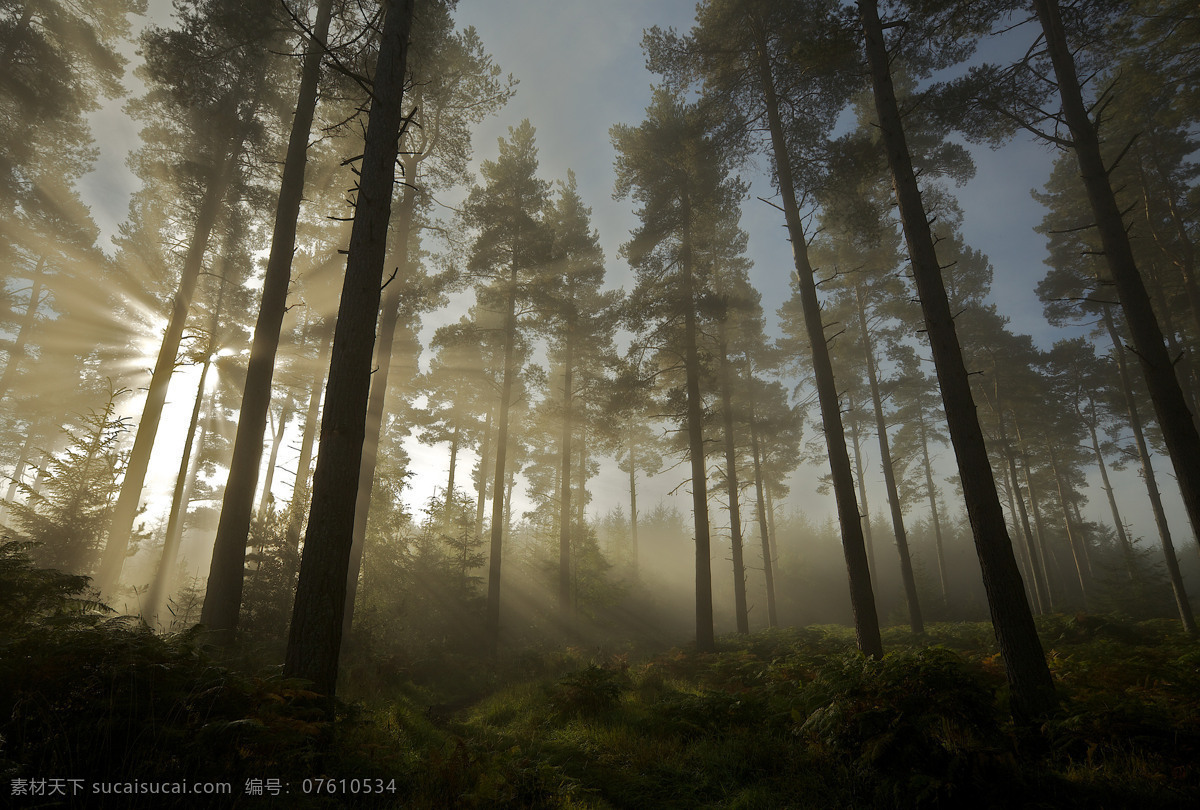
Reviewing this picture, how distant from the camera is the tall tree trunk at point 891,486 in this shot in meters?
16.5

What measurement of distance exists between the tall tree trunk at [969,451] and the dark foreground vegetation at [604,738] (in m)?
0.43

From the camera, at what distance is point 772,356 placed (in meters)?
26.1

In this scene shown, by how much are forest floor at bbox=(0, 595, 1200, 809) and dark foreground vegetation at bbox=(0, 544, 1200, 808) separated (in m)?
0.02

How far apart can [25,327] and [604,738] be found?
102 feet

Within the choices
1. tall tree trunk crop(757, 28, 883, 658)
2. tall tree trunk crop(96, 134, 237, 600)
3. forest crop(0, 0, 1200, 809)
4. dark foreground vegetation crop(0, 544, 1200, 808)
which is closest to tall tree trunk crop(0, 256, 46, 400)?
forest crop(0, 0, 1200, 809)

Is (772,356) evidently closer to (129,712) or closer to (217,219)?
(217,219)

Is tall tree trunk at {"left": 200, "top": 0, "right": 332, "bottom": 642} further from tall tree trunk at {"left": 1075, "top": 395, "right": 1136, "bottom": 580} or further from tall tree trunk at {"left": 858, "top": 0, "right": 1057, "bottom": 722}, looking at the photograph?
tall tree trunk at {"left": 1075, "top": 395, "right": 1136, "bottom": 580}

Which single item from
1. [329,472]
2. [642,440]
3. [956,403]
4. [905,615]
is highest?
[642,440]

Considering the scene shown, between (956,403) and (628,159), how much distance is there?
44.1ft

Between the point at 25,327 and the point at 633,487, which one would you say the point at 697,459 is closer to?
the point at 633,487

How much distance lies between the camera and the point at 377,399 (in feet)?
41.9

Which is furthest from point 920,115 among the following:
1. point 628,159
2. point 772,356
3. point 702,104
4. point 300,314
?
point 300,314

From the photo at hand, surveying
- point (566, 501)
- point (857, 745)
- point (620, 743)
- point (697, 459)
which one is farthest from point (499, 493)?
point (857, 745)

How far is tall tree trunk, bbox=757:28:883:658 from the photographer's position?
889 cm
